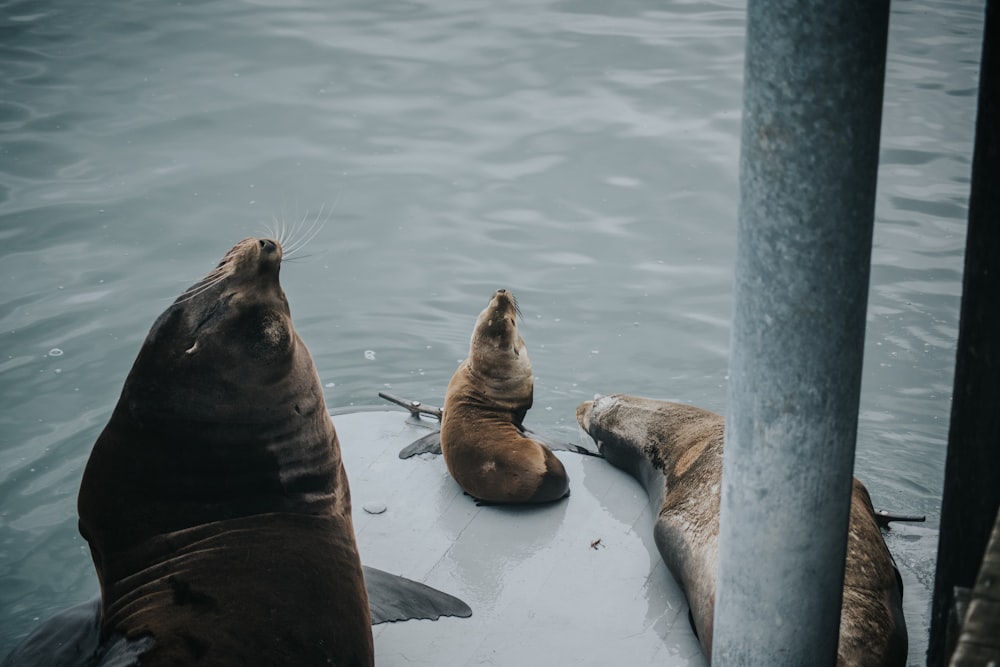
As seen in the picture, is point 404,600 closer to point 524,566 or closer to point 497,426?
point 524,566

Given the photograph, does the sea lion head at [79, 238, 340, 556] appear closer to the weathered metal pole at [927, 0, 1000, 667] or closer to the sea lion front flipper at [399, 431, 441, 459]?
the sea lion front flipper at [399, 431, 441, 459]

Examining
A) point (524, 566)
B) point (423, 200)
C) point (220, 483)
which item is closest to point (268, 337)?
point (220, 483)

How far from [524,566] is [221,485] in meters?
1.29

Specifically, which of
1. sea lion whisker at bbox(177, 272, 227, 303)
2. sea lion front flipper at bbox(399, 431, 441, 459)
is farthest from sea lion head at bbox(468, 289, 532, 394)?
sea lion whisker at bbox(177, 272, 227, 303)

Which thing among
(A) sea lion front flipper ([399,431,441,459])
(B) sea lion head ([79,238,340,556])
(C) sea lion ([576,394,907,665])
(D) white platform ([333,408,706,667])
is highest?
(B) sea lion head ([79,238,340,556])

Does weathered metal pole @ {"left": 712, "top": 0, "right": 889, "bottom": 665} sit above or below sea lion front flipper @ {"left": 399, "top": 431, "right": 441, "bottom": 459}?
above

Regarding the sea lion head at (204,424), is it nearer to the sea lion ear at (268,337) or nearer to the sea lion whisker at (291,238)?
the sea lion ear at (268,337)

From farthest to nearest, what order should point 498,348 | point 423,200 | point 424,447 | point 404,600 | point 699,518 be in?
point 423,200
point 424,447
point 498,348
point 699,518
point 404,600

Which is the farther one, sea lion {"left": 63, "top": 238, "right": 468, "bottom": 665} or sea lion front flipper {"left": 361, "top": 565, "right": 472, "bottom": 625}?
sea lion front flipper {"left": 361, "top": 565, "right": 472, "bottom": 625}

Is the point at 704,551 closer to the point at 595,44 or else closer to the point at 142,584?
the point at 142,584

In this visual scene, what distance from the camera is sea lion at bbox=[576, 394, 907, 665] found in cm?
321

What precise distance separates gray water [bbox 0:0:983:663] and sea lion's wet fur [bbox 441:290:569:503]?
147 centimetres

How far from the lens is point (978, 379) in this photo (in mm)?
2227

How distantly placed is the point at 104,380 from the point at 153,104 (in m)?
4.74
